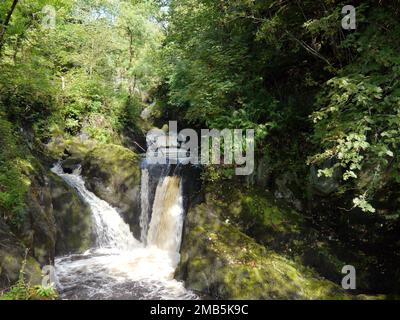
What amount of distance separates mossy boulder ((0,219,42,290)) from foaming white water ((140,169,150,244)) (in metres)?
4.88

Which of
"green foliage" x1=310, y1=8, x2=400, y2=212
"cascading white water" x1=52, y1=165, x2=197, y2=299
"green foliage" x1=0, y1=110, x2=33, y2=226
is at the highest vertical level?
"green foliage" x1=310, y1=8, x2=400, y2=212

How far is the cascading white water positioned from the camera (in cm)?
827

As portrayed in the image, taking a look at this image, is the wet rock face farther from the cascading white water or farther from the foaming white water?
the foaming white water

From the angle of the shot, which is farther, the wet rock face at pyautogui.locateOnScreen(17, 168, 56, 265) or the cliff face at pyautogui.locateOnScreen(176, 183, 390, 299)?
the wet rock face at pyautogui.locateOnScreen(17, 168, 56, 265)

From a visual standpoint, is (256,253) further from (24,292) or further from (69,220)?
(69,220)

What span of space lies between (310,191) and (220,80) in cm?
384

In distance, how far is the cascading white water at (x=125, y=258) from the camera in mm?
8266

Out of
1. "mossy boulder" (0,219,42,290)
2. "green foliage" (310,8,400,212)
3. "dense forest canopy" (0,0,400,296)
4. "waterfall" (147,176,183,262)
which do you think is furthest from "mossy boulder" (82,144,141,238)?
"green foliage" (310,8,400,212)

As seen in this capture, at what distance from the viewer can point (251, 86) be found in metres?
9.41

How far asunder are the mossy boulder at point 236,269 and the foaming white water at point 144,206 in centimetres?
307

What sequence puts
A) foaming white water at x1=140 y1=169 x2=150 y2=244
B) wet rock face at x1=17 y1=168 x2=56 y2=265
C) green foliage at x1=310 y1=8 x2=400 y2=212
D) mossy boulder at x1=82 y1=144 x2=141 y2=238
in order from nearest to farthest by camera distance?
green foliage at x1=310 y1=8 x2=400 y2=212 → wet rock face at x1=17 y1=168 x2=56 y2=265 → foaming white water at x1=140 y1=169 x2=150 y2=244 → mossy boulder at x1=82 y1=144 x2=141 y2=238

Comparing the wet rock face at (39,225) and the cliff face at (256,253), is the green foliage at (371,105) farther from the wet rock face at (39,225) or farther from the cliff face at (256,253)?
the wet rock face at (39,225)

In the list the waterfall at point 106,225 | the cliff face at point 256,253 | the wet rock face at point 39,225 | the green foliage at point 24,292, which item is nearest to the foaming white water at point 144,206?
the waterfall at point 106,225

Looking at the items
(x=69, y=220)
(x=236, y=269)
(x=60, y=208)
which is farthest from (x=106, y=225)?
(x=236, y=269)
